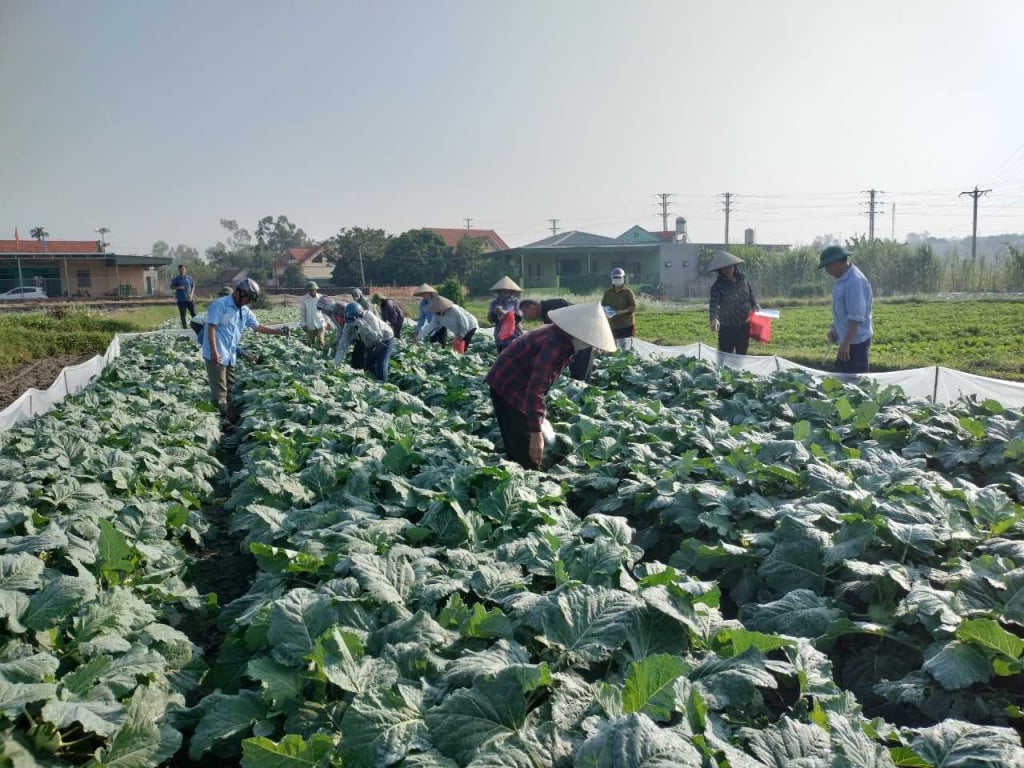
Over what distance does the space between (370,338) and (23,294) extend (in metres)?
39.9

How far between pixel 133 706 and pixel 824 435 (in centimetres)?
441

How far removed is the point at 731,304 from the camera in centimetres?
904

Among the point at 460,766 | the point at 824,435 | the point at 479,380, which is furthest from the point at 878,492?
the point at 479,380

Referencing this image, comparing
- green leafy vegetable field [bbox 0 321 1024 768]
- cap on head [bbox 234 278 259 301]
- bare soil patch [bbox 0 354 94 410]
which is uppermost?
cap on head [bbox 234 278 259 301]

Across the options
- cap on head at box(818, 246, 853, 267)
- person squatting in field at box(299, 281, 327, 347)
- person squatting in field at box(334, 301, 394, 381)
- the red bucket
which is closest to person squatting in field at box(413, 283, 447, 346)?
person squatting in field at box(334, 301, 394, 381)

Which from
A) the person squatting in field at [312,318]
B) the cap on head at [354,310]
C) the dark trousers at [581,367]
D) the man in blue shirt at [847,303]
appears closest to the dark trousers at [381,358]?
the cap on head at [354,310]

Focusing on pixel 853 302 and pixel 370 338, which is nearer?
pixel 853 302

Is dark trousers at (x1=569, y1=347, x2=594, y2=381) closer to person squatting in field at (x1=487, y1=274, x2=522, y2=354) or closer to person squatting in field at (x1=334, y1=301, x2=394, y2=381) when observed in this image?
person squatting in field at (x1=487, y1=274, x2=522, y2=354)

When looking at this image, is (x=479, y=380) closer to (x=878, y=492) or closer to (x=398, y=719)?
(x=878, y=492)

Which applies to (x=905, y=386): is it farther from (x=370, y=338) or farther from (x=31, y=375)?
(x=31, y=375)

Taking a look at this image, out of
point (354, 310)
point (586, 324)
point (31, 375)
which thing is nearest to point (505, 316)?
point (354, 310)

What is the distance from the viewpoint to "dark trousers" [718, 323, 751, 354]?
9273 millimetres

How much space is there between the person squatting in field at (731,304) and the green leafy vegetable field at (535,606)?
3.94 m

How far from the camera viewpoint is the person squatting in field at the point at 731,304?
8.90m
